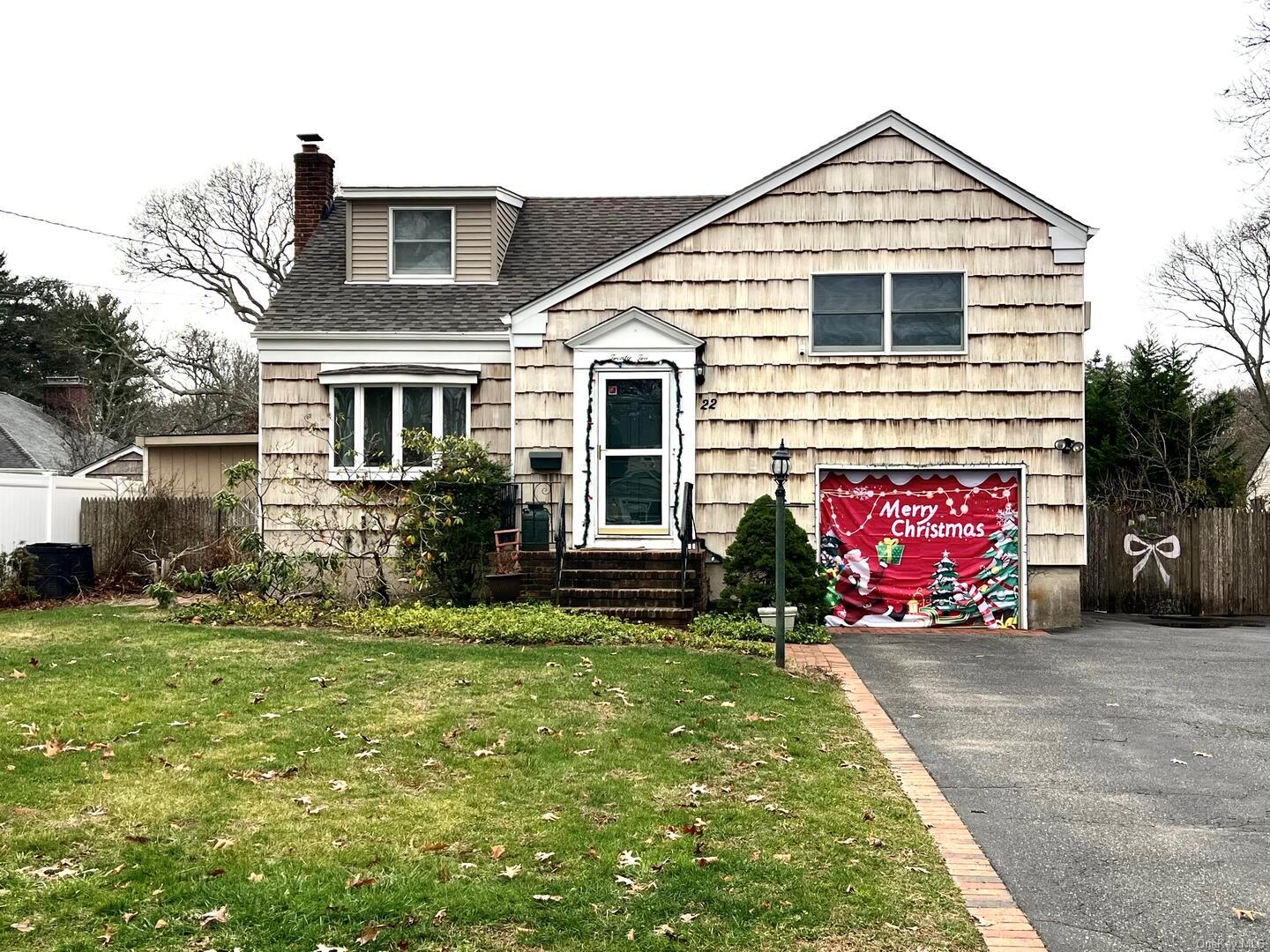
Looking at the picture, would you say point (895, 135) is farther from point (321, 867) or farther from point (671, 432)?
point (321, 867)

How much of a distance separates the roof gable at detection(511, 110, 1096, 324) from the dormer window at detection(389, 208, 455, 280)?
2.89 metres

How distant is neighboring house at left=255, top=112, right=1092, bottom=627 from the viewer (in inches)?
594

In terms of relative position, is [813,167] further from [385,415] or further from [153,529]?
[153,529]

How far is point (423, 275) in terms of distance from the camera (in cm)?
1784

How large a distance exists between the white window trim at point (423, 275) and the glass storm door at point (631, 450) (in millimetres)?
3903

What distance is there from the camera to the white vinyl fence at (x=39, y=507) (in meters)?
17.0

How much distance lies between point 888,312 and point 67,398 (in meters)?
31.3

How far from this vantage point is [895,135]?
15.3 meters

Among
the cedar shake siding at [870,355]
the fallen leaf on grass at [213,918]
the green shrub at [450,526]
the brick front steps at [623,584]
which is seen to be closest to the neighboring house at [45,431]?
the green shrub at [450,526]

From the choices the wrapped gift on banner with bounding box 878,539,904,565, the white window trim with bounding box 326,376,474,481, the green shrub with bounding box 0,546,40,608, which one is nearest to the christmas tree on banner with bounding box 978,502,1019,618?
the wrapped gift on banner with bounding box 878,539,904,565

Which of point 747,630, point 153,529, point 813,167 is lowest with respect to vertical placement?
point 747,630

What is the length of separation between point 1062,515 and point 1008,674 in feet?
14.9

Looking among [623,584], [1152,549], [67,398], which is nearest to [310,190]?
[623,584]

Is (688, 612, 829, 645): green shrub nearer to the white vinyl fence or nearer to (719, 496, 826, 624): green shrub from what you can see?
(719, 496, 826, 624): green shrub
